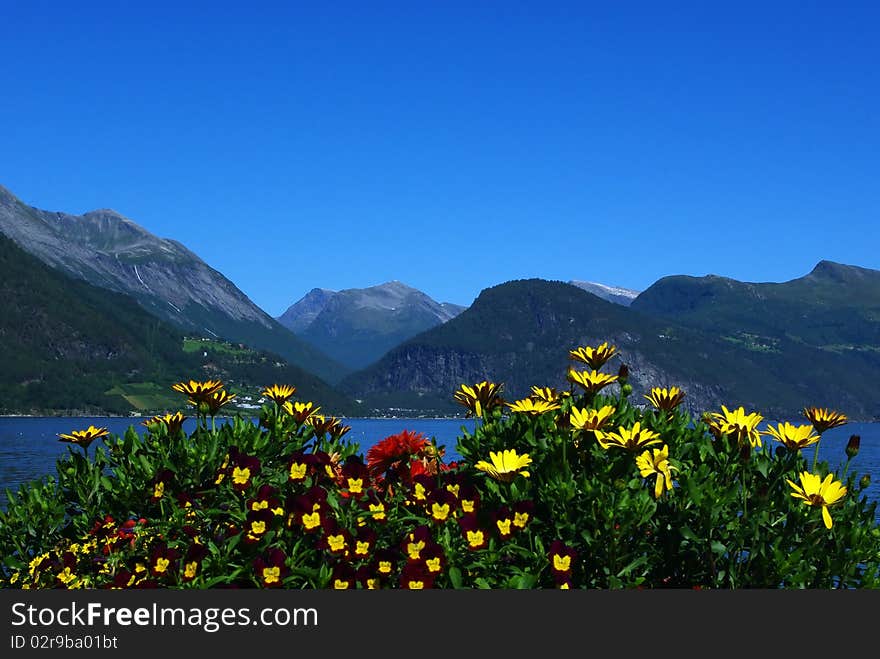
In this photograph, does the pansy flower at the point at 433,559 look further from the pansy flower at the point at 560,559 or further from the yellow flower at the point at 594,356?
the yellow flower at the point at 594,356

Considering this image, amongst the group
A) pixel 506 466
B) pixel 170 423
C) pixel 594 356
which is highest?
pixel 594 356

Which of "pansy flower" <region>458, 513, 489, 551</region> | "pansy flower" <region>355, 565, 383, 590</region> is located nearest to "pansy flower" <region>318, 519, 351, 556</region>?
"pansy flower" <region>355, 565, 383, 590</region>

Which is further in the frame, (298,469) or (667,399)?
A: (667,399)

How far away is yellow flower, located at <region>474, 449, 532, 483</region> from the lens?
6711 mm

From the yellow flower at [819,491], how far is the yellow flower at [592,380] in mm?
1997

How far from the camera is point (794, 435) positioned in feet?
23.6

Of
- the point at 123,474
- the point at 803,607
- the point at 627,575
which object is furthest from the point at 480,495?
the point at 123,474

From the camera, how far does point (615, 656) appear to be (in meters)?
5.17

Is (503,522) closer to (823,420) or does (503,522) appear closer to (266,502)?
(266,502)

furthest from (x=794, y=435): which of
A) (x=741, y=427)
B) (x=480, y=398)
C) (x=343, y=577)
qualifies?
(x=343, y=577)

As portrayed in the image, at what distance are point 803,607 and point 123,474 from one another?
5.84m

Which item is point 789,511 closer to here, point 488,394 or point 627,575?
point 627,575

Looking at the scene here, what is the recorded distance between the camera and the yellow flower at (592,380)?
26.2 ft

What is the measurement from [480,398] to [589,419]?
5.59 feet
